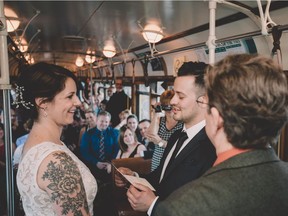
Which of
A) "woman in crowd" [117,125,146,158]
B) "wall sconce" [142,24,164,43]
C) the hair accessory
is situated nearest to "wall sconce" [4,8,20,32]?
"wall sconce" [142,24,164,43]

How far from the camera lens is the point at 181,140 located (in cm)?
194

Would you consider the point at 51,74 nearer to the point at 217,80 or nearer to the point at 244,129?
the point at 217,80

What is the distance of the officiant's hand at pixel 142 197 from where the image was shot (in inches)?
64.5

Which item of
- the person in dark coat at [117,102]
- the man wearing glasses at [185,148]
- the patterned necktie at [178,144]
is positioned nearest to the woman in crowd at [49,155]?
the man wearing glasses at [185,148]

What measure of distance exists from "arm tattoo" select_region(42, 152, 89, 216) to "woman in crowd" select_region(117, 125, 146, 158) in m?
2.55

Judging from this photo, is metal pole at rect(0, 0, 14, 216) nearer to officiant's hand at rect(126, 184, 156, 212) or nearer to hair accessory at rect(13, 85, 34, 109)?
hair accessory at rect(13, 85, 34, 109)

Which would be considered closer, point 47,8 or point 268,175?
point 268,175

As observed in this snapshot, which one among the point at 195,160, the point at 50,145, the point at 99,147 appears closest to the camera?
the point at 50,145

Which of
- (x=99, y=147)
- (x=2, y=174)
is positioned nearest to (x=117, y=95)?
(x=99, y=147)

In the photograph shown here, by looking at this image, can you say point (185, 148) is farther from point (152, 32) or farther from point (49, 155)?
point (152, 32)

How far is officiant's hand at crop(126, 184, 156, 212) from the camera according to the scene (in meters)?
1.64

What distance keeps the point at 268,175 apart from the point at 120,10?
325 centimetres

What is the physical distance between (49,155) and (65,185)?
0.18m

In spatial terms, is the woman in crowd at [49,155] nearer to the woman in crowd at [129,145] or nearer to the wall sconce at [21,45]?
the woman in crowd at [129,145]
